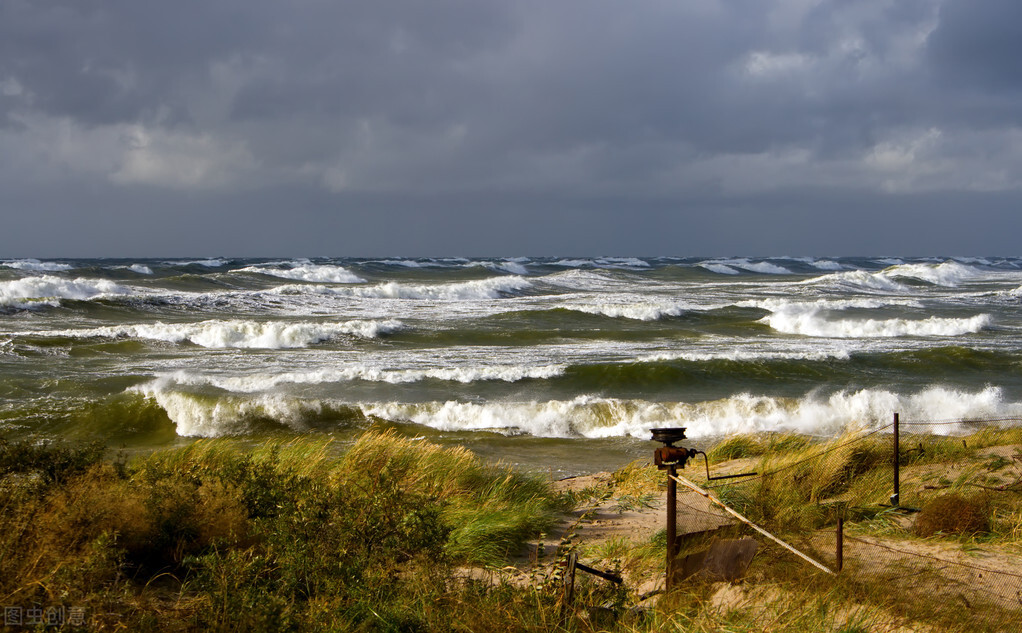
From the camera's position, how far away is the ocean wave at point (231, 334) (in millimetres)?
21953

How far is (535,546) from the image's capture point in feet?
20.2

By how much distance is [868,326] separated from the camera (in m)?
26.4

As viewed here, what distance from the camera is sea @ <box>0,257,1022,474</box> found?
12898 millimetres

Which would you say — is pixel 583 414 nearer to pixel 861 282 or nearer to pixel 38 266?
pixel 861 282

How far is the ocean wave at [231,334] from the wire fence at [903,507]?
15781mm

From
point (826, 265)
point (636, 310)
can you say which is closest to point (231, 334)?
point (636, 310)

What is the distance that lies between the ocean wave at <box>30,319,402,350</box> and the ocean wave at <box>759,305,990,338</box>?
1486 centimetres

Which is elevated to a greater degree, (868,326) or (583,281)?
(583,281)

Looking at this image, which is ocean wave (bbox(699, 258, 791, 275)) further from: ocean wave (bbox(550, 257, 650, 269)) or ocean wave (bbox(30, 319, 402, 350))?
ocean wave (bbox(30, 319, 402, 350))

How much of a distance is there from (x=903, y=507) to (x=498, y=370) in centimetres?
1066

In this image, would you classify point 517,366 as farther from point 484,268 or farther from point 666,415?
point 484,268

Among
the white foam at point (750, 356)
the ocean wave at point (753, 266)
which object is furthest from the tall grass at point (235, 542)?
the ocean wave at point (753, 266)

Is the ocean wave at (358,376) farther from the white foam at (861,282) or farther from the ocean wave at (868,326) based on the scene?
the white foam at (861,282)

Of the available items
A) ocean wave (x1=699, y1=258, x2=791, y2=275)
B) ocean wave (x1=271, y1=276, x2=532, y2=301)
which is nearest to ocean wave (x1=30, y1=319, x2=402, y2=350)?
ocean wave (x1=271, y1=276, x2=532, y2=301)
